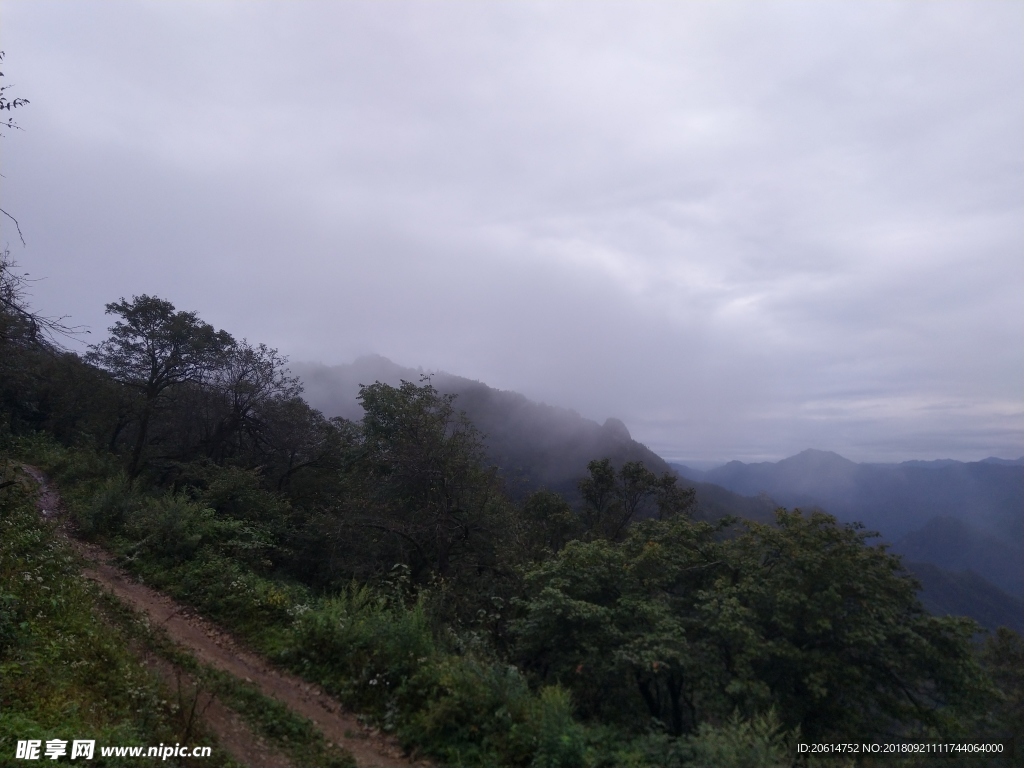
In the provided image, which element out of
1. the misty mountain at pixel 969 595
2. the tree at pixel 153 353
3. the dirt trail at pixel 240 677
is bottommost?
the misty mountain at pixel 969 595

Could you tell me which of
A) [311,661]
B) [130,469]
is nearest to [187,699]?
[311,661]

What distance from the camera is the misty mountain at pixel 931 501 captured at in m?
27.1

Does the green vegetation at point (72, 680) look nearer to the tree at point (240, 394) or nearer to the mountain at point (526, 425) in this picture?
the tree at point (240, 394)

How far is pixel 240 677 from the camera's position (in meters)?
7.27

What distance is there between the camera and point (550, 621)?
8.41 m

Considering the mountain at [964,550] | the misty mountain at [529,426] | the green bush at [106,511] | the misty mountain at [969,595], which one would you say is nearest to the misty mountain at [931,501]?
the mountain at [964,550]

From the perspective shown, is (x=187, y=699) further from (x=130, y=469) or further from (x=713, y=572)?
(x=130, y=469)

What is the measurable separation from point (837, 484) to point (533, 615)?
4860cm

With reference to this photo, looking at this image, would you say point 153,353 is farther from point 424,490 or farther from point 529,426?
point 529,426

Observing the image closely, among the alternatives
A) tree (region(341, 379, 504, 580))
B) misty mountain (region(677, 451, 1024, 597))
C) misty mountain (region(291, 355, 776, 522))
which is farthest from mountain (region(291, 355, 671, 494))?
tree (region(341, 379, 504, 580))

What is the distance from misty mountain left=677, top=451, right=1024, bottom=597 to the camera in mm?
27125

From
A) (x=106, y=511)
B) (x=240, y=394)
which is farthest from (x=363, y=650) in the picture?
(x=240, y=394)

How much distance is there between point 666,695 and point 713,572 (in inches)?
87.2

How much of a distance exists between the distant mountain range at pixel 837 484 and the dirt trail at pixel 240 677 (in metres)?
8.39
